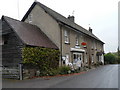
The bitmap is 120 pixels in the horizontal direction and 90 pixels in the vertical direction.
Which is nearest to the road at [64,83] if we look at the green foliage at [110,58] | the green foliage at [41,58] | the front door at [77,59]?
the green foliage at [41,58]

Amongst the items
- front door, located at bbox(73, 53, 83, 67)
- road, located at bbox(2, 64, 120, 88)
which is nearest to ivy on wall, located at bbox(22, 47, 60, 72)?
road, located at bbox(2, 64, 120, 88)

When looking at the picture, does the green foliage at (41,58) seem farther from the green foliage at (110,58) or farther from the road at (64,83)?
the green foliage at (110,58)

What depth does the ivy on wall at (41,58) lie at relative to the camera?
13.6 meters

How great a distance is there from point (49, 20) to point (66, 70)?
6.81 m

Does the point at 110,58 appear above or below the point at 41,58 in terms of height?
below

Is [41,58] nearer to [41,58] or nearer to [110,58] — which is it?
[41,58]

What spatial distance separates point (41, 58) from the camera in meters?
15.0

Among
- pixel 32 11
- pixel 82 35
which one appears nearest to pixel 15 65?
pixel 32 11

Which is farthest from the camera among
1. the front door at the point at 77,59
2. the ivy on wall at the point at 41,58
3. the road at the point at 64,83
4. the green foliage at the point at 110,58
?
the green foliage at the point at 110,58

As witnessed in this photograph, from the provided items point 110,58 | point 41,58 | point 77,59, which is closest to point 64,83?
point 41,58

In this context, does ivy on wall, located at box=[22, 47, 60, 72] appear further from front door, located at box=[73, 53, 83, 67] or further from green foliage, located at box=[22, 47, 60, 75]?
front door, located at box=[73, 53, 83, 67]

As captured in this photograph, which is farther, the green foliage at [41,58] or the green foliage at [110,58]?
the green foliage at [110,58]

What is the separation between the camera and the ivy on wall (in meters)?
13.6

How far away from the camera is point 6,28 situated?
15188mm
